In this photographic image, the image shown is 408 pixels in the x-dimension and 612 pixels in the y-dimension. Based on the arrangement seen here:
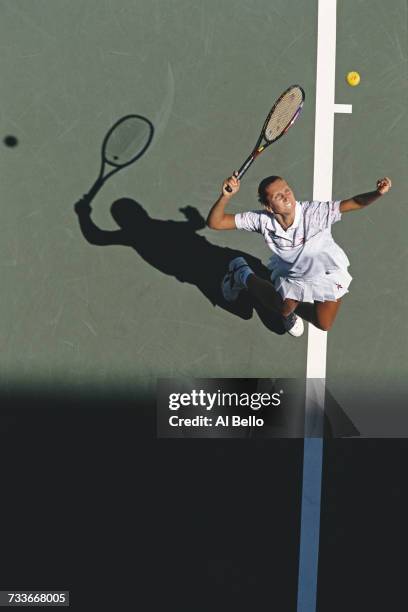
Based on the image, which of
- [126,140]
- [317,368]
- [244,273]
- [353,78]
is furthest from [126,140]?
[317,368]

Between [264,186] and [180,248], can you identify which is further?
[180,248]

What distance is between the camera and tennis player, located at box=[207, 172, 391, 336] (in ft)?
19.2

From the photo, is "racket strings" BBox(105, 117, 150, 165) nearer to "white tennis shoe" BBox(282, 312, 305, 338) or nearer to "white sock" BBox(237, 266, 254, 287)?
"white sock" BBox(237, 266, 254, 287)

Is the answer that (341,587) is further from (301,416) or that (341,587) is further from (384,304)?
(384,304)

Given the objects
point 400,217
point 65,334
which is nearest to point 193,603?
point 65,334

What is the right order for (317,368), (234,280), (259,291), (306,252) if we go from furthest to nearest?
(317,368) → (234,280) → (259,291) → (306,252)

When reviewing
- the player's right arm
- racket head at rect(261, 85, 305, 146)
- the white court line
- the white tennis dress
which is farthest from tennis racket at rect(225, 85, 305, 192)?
the white court line

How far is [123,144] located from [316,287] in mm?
2005

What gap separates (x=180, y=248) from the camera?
21.2ft

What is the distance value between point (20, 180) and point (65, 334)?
4.37 feet

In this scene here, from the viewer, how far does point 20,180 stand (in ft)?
20.6

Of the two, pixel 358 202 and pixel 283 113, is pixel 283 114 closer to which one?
pixel 283 113

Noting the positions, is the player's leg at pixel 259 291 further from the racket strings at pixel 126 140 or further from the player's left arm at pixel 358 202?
the racket strings at pixel 126 140

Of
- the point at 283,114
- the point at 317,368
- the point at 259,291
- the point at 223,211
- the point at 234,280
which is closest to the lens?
the point at 223,211
